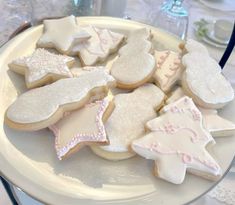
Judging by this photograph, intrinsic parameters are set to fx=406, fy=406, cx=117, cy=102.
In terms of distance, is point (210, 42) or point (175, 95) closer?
point (175, 95)

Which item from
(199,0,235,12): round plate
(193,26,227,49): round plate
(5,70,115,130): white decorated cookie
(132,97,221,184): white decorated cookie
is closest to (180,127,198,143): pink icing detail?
(132,97,221,184): white decorated cookie

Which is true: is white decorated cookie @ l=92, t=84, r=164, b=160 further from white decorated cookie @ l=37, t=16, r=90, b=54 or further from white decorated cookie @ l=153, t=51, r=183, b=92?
white decorated cookie @ l=37, t=16, r=90, b=54

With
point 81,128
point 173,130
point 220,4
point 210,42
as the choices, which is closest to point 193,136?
point 173,130

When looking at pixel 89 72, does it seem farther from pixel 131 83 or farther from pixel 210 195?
pixel 210 195

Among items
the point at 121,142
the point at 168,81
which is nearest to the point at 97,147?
the point at 121,142

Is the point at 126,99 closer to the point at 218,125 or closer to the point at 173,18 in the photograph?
the point at 218,125

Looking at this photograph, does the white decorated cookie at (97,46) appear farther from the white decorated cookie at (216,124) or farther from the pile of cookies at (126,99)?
the white decorated cookie at (216,124)
